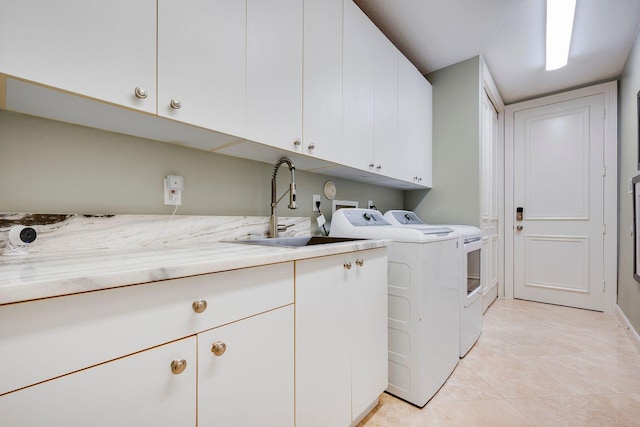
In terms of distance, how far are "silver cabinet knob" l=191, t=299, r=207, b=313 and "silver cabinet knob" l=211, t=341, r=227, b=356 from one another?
0.10m

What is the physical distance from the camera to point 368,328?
128cm

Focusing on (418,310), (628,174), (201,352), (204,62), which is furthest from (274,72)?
(628,174)

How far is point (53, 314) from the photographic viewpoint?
51 centimetres

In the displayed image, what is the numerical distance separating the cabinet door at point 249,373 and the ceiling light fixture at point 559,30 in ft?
8.64

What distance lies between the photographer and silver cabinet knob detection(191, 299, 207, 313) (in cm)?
69

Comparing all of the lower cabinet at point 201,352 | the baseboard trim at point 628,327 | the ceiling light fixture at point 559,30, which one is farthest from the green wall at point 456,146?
the lower cabinet at point 201,352

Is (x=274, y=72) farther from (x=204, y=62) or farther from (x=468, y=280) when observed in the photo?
(x=468, y=280)

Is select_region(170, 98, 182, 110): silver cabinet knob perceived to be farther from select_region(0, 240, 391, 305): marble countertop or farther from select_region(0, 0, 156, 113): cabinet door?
select_region(0, 240, 391, 305): marble countertop

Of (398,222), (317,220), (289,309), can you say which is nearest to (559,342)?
(398,222)

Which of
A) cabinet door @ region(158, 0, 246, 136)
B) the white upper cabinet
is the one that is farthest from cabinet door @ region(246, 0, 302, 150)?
Result: the white upper cabinet

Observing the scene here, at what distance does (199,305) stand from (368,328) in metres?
0.85

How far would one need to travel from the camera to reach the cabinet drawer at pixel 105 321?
1.56 feet

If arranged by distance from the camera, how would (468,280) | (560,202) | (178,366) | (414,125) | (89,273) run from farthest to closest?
(560,202) < (414,125) < (468,280) < (178,366) < (89,273)

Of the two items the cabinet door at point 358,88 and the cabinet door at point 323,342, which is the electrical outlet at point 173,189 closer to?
the cabinet door at point 323,342
